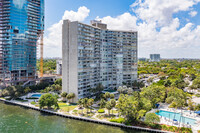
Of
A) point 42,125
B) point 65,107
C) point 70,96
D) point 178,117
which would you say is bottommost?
point 42,125

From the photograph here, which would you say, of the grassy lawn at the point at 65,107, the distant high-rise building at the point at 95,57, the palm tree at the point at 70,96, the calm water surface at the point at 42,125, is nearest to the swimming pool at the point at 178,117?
the calm water surface at the point at 42,125

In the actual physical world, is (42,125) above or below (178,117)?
below

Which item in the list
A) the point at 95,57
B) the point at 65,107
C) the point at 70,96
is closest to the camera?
the point at 65,107

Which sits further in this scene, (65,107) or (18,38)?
(18,38)

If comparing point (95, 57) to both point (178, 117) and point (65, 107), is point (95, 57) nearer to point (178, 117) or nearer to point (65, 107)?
point (65, 107)

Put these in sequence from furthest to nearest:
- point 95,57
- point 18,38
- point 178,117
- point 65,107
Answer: point 18,38, point 95,57, point 65,107, point 178,117

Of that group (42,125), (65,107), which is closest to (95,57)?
(65,107)

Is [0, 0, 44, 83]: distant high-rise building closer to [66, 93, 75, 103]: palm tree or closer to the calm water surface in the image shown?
the calm water surface
